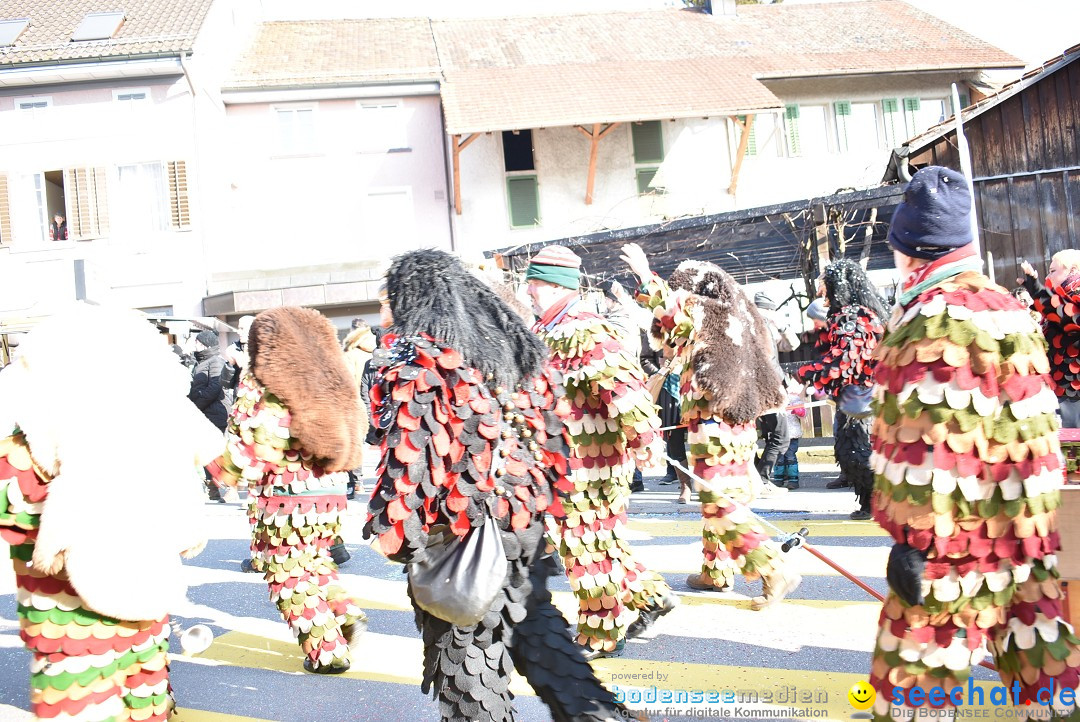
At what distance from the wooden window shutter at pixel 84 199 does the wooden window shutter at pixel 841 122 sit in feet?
64.2

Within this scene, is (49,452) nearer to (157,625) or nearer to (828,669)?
(157,625)

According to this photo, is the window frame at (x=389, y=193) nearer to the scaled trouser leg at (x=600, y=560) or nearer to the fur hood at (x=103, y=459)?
the scaled trouser leg at (x=600, y=560)

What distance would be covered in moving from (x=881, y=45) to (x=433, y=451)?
2656 centimetres

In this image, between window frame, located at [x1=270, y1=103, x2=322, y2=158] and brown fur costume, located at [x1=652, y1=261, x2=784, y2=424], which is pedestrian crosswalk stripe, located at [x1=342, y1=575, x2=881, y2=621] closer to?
brown fur costume, located at [x1=652, y1=261, x2=784, y2=424]

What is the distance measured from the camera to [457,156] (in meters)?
22.1

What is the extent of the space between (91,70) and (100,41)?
1.20 m

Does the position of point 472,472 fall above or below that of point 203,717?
above

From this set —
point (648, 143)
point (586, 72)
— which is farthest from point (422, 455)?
point (586, 72)

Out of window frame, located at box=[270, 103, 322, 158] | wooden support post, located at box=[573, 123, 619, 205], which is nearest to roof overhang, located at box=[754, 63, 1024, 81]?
wooden support post, located at box=[573, 123, 619, 205]

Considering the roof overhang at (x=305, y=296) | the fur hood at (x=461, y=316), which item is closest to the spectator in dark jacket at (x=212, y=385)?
the fur hood at (x=461, y=316)

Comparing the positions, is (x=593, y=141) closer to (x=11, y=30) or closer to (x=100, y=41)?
(x=100, y=41)

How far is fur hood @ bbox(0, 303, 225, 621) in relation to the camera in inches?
111

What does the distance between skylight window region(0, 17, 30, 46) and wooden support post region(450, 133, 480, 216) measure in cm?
1145

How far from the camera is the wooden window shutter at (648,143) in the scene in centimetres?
2375
